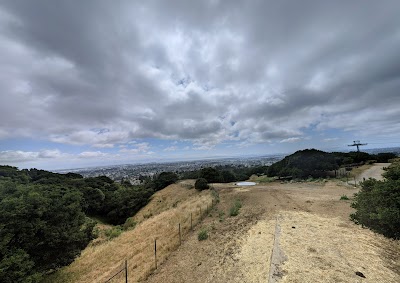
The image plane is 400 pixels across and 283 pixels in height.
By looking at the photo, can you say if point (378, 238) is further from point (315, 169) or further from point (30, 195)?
point (315, 169)

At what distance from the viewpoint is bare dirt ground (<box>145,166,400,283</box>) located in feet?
24.2

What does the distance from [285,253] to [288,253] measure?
0.41ft

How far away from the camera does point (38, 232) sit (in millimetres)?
11609

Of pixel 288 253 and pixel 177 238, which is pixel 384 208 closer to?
pixel 288 253

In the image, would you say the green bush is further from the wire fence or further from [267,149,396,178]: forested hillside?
[267,149,396,178]: forested hillside

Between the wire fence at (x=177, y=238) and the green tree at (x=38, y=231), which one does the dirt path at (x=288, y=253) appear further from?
the green tree at (x=38, y=231)

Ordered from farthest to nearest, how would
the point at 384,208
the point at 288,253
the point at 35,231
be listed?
the point at 35,231, the point at 288,253, the point at 384,208

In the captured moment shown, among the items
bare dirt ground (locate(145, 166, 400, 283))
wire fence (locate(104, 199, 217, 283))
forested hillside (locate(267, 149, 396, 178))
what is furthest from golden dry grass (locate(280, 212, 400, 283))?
forested hillside (locate(267, 149, 396, 178))

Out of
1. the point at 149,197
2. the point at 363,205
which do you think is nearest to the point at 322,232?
the point at 363,205

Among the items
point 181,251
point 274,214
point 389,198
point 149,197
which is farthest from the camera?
→ point 149,197

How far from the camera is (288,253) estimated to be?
28.7ft

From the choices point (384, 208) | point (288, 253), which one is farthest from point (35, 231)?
point (384, 208)

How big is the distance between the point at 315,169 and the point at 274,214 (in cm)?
2695

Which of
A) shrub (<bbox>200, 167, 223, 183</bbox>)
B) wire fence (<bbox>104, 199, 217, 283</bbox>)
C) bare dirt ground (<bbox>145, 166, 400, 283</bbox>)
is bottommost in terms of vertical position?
wire fence (<bbox>104, 199, 217, 283</bbox>)
